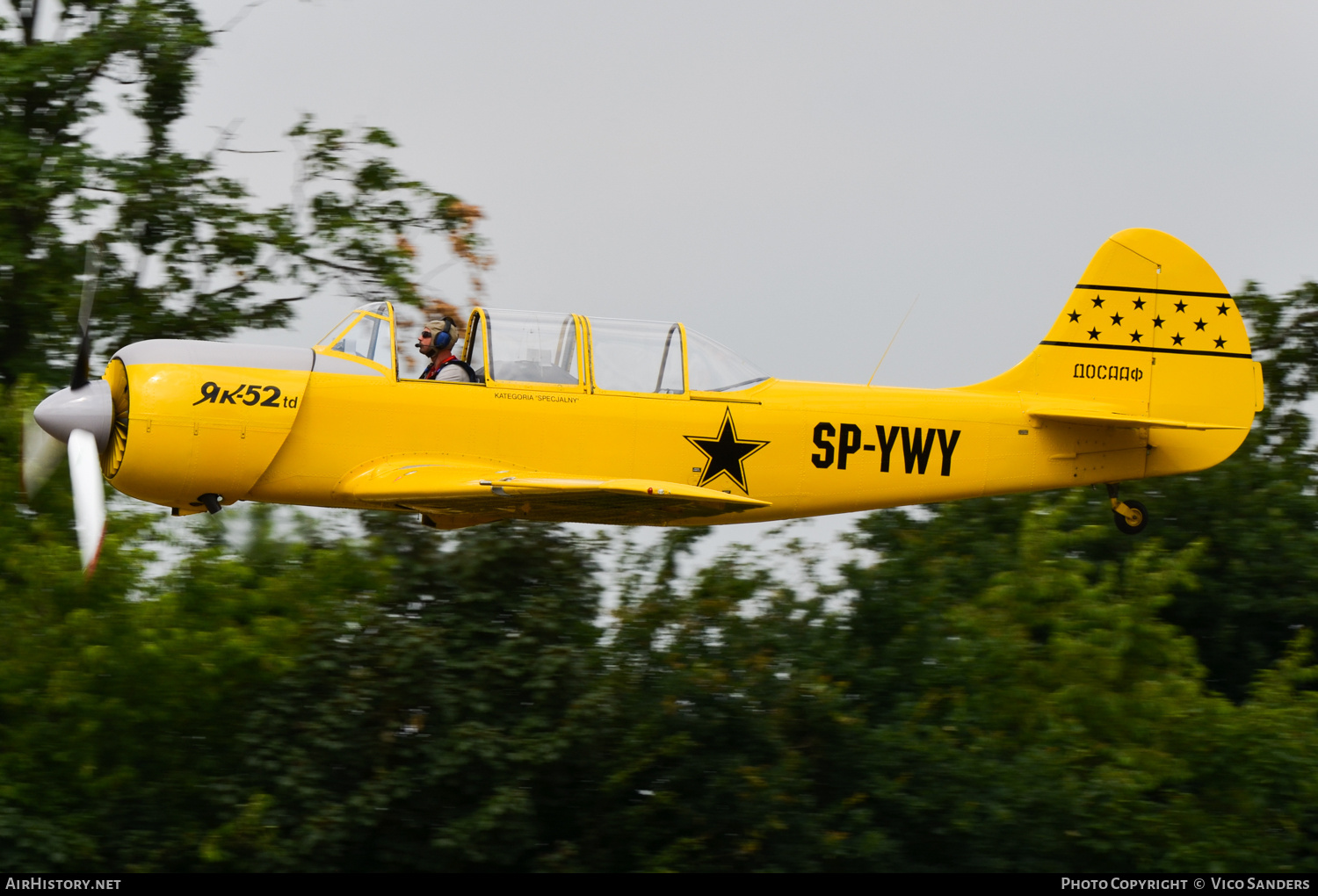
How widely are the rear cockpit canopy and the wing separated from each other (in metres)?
0.68

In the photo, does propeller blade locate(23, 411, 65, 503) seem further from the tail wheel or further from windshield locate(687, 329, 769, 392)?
the tail wheel

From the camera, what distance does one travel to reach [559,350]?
387 inches

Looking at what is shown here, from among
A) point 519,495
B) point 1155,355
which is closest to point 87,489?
point 519,495

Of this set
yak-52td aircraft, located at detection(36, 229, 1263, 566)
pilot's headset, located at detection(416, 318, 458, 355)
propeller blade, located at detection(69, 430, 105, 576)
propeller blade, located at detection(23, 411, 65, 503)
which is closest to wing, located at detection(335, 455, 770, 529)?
yak-52td aircraft, located at detection(36, 229, 1263, 566)

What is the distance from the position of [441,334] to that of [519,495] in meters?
1.66

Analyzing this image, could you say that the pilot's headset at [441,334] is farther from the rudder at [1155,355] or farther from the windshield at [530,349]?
the rudder at [1155,355]

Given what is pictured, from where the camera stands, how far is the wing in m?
8.67

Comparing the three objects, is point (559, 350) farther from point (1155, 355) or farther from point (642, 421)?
point (1155, 355)

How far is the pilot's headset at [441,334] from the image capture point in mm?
9852

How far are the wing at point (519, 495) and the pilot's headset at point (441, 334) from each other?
0.88 meters

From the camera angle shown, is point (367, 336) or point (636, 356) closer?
point (367, 336)

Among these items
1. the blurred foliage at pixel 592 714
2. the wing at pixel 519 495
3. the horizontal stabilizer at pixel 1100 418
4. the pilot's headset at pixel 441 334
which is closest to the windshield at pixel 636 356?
the wing at pixel 519 495

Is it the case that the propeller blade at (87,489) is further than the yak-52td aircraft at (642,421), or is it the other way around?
the yak-52td aircraft at (642,421)

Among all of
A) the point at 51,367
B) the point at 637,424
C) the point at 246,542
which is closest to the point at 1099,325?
the point at 637,424
